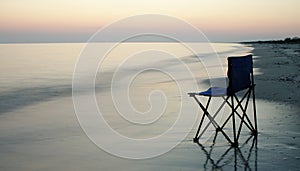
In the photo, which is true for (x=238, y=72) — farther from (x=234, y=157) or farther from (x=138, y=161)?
(x=138, y=161)

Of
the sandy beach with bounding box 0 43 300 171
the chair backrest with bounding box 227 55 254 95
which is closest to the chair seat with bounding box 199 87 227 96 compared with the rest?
the chair backrest with bounding box 227 55 254 95

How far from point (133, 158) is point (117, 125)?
11.6ft

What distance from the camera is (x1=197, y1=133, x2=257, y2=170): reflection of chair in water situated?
7062 mm

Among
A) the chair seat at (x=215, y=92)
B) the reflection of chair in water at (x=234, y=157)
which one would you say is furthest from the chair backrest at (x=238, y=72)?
the reflection of chair in water at (x=234, y=157)

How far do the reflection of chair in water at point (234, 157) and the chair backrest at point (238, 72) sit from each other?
1.11 metres

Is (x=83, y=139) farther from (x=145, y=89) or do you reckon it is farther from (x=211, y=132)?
(x=145, y=89)

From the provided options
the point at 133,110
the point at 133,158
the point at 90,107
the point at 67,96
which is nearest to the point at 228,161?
the point at 133,158

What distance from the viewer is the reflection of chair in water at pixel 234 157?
23.2 feet

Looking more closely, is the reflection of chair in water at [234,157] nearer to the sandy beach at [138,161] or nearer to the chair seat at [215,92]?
the sandy beach at [138,161]

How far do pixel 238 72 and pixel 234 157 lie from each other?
5.97ft

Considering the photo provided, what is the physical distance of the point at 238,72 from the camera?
852cm

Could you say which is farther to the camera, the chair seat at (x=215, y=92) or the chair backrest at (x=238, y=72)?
the chair seat at (x=215, y=92)

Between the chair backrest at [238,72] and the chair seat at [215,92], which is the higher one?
the chair backrest at [238,72]

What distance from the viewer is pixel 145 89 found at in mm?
20891
